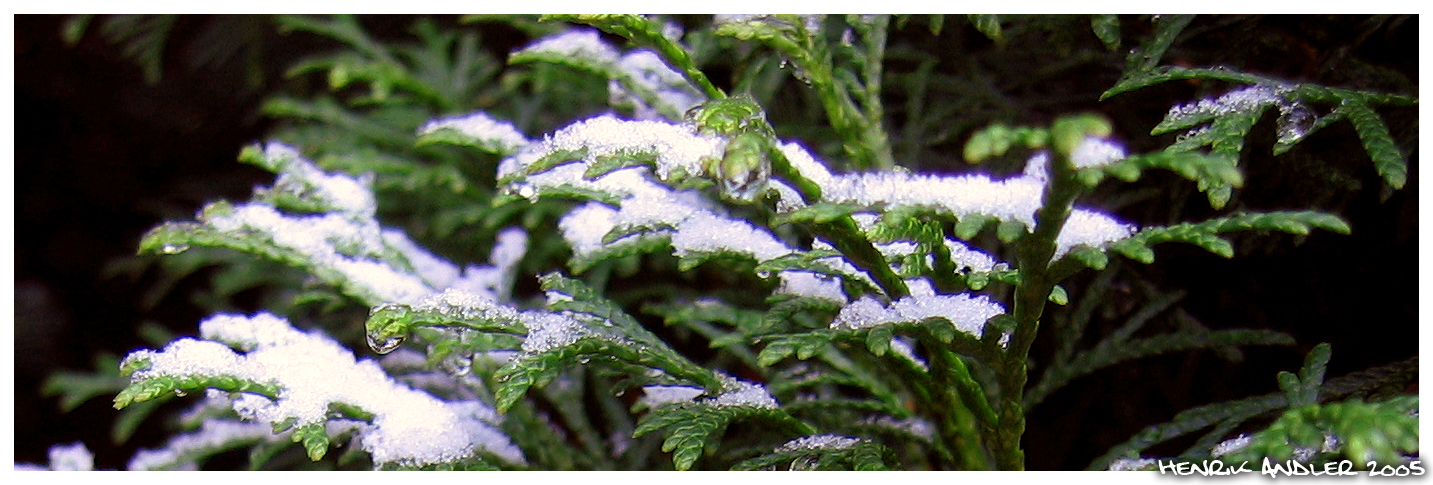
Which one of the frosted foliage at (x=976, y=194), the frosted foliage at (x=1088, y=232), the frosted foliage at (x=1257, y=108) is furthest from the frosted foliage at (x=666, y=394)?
the frosted foliage at (x=1257, y=108)

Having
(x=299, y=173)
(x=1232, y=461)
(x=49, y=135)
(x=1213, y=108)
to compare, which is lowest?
(x=49, y=135)

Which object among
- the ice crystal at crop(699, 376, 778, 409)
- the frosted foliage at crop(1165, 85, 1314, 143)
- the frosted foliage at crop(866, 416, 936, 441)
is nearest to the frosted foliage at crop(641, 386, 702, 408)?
the ice crystal at crop(699, 376, 778, 409)

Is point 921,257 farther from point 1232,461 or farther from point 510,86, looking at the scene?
point 510,86

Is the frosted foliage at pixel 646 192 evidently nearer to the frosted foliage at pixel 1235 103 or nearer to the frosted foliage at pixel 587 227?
the frosted foliage at pixel 587 227

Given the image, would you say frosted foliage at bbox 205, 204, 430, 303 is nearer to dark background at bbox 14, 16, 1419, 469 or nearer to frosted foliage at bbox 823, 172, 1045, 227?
frosted foliage at bbox 823, 172, 1045, 227

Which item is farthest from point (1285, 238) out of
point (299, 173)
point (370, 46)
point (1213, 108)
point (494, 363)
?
point (370, 46)

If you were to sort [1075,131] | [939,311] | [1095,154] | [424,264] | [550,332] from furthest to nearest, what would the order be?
[424,264] → [550,332] → [939,311] → [1095,154] → [1075,131]

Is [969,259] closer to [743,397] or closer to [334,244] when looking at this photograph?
[743,397]

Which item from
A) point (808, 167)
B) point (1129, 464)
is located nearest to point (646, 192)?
point (808, 167)
